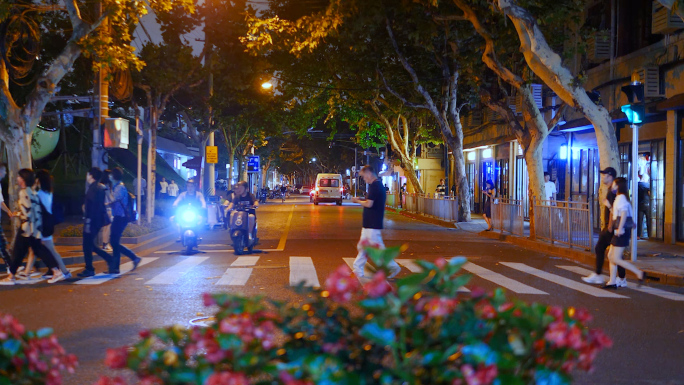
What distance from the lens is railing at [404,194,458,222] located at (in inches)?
1137

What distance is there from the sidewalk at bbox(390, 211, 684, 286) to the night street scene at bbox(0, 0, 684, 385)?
0.08m

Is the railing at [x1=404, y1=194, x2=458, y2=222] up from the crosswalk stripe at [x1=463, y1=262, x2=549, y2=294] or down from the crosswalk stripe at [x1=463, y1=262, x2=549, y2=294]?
up

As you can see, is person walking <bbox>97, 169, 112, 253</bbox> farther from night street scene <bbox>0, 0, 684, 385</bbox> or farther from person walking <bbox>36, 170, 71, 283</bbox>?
person walking <bbox>36, 170, 71, 283</bbox>

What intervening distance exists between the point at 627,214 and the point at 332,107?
2807 cm

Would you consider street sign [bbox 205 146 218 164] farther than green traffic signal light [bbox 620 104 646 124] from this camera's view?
Yes

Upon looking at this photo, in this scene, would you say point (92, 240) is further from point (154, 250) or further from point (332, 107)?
point (332, 107)

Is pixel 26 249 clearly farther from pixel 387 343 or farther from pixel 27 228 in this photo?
pixel 387 343

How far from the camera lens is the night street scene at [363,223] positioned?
2.59m

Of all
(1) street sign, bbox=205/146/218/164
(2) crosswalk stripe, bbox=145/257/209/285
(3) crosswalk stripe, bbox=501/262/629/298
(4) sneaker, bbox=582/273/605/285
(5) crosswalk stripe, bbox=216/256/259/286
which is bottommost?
(3) crosswalk stripe, bbox=501/262/629/298

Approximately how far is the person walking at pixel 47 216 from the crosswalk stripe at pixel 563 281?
846 cm

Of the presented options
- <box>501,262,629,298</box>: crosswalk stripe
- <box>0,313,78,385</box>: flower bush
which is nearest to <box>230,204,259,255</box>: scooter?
<box>501,262,629,298</box>: crosswalk stripe

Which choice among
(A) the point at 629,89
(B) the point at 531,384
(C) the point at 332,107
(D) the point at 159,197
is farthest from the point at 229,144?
(B) the point at 531,384

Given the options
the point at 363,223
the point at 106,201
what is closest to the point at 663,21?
the point at 363,223

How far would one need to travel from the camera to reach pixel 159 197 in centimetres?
4172
